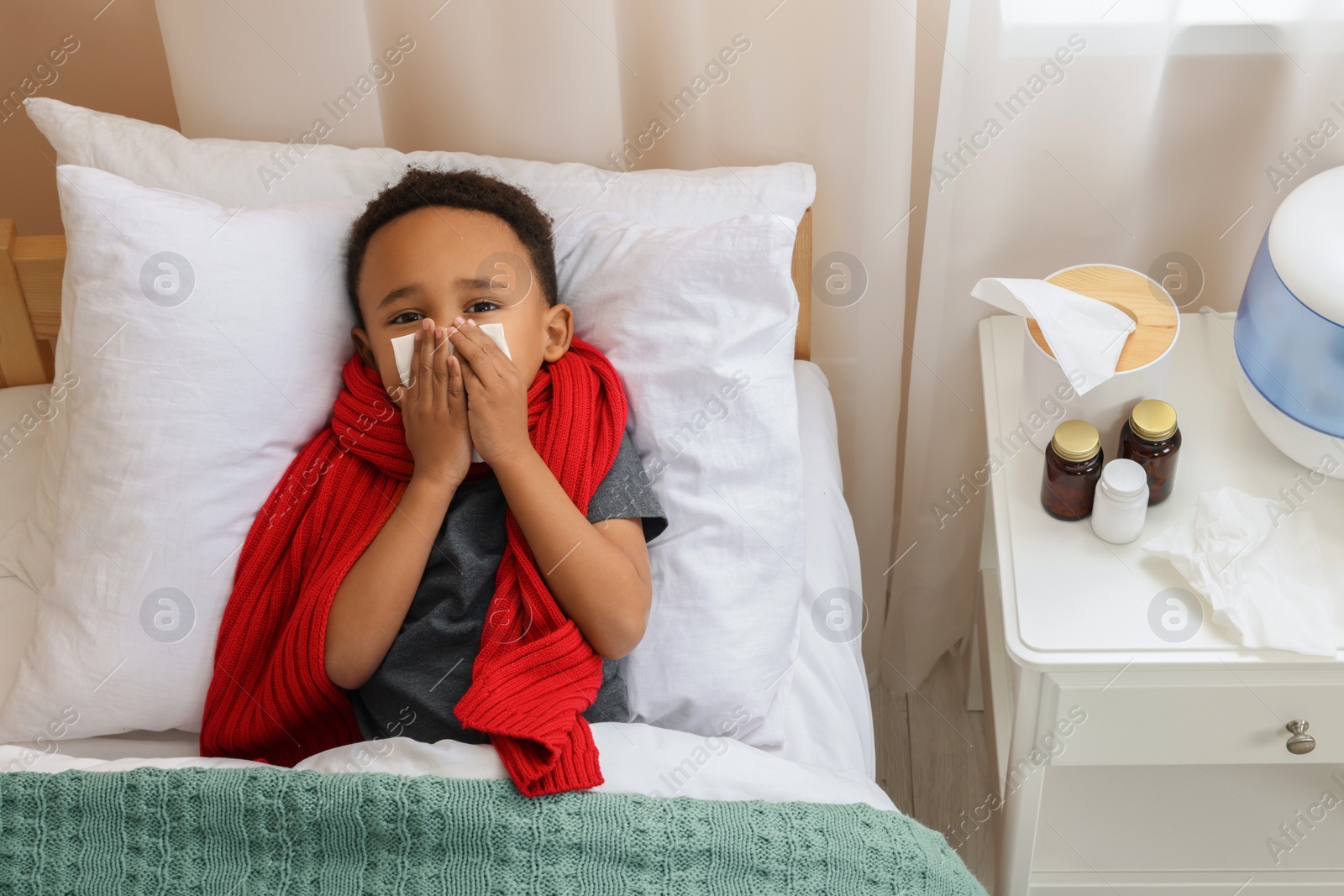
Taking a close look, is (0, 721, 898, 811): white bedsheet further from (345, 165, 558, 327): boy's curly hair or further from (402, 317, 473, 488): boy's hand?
(345, 165, 558, 327): boy's curly hair

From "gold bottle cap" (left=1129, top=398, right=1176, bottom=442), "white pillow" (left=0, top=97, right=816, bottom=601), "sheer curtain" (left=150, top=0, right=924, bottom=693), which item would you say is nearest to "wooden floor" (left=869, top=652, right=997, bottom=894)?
"sheer curtain" (left=150, top=0, right=924, bottom=693)

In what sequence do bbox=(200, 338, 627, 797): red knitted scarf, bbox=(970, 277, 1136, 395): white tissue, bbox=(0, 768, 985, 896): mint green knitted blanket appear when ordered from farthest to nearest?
bbox=(970, 277, 1136, 395): white tissue, bbox=(200, 338, 627, 797): red knitted scarf, bbox=(0, 768, 985, 896): mint green knitted blanket

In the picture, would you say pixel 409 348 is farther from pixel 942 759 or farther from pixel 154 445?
pixel 942 759

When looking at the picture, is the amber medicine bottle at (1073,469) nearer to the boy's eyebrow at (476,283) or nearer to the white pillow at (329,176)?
the white pillow at (329,176)

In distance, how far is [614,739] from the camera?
2.98 ft

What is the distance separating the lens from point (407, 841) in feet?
2.71

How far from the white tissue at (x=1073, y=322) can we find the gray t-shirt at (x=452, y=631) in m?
0.39

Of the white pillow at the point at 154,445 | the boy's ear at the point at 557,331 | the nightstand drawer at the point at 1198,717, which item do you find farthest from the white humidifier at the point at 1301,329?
the white pillow at the point at 154,445

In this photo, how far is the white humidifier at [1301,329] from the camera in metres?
0.95

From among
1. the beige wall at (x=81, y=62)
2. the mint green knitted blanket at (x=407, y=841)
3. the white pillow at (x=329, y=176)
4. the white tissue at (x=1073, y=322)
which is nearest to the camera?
the mint green knitted blanket at (x=407, y=841)

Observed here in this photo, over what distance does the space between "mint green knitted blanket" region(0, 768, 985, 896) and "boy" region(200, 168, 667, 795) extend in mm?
101

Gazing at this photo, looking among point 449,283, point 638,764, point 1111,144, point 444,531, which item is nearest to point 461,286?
point 449,283

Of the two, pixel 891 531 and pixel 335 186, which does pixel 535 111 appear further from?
pixel 891 531

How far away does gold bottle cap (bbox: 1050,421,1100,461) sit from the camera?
1034 millimetres
